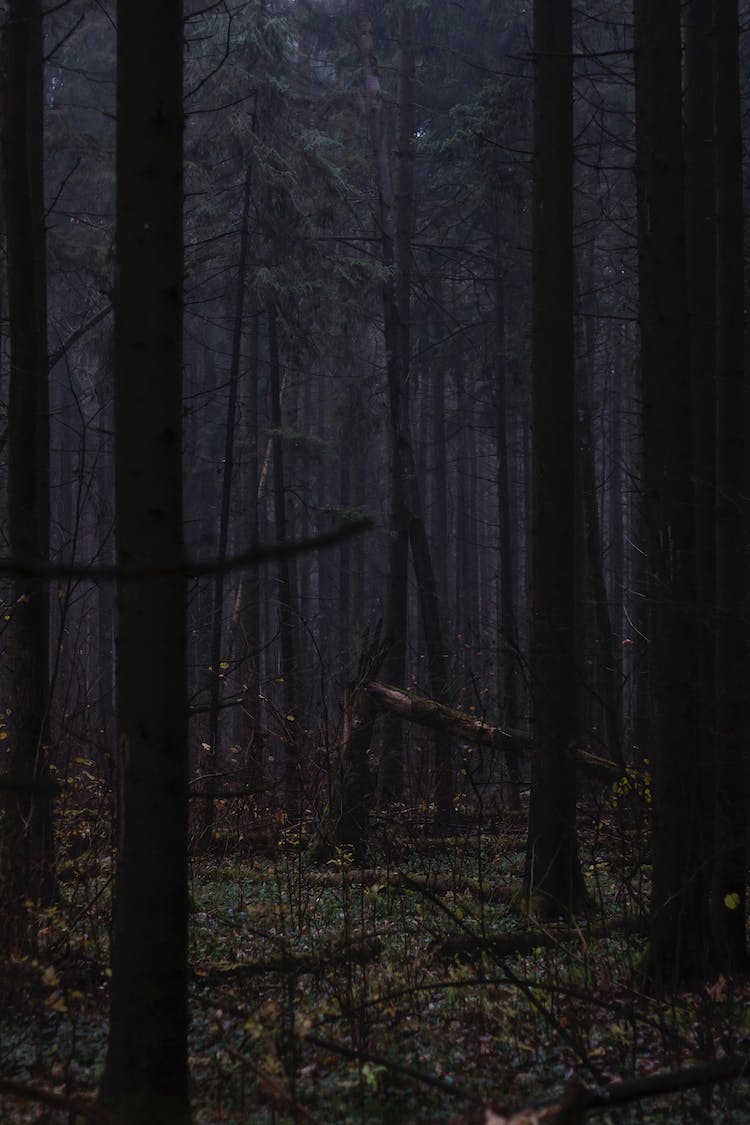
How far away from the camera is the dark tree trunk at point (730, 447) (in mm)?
8023

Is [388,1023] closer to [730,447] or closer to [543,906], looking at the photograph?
[543,906]

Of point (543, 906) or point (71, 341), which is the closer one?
point (543, 906)

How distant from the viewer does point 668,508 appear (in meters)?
6.87

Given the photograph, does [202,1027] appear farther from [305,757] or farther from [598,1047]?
[305,757]

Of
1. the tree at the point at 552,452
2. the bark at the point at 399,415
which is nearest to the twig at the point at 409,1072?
the tree at the point at 552,452

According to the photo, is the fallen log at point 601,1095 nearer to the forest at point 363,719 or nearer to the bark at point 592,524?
the forest at point 363,719

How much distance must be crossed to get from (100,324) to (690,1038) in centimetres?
1765

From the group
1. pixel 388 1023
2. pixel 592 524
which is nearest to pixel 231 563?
pixel 388 1023

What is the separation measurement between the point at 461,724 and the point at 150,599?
899cm

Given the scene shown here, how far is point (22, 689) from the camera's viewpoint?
27.2 feet

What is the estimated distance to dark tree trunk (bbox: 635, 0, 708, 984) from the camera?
659 centimetres

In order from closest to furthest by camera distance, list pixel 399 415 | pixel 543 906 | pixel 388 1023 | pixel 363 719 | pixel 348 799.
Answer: pixel 388 1023 → pixel 543 906 → pixel 348 799 → pixel 363 719 → pixel 399 415

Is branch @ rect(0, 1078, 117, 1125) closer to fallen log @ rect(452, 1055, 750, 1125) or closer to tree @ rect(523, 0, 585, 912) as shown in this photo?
fallen log @ rect(452, 1055, 750, 1125)

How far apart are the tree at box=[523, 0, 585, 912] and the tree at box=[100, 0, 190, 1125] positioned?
560cm
